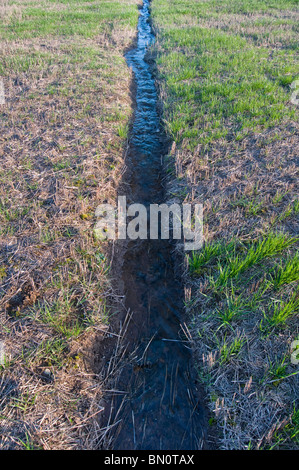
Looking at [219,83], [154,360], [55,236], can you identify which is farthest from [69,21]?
[154,360]

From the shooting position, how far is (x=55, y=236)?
403 centimetres

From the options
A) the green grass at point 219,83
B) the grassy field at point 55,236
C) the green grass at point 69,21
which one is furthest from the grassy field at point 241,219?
the green grass at point 69,21

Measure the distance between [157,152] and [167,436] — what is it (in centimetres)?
541

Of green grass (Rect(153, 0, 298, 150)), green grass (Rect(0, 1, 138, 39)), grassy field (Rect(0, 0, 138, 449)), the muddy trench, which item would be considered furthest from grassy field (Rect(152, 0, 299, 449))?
green grass (Rect(0, 1, 138, 39))

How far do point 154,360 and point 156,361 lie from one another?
0.03 metres

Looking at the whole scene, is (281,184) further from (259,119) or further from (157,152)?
(157,152)

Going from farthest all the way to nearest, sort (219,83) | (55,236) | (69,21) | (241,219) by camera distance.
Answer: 1. (69,21)
2. (219,83)
3. (241,219)
4. (55,236)

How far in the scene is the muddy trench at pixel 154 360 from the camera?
2.60 metres

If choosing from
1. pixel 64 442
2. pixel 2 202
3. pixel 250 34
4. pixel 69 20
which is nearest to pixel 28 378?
pixel 64 442

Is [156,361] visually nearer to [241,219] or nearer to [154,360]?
[154,360]

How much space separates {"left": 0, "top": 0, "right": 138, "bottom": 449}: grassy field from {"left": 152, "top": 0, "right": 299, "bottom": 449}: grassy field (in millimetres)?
1257

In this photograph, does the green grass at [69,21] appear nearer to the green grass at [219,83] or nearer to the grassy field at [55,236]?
the green grass at [219,83]

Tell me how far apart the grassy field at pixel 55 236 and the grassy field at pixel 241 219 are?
49.5 inches

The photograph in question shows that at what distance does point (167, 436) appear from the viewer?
8.45ft
